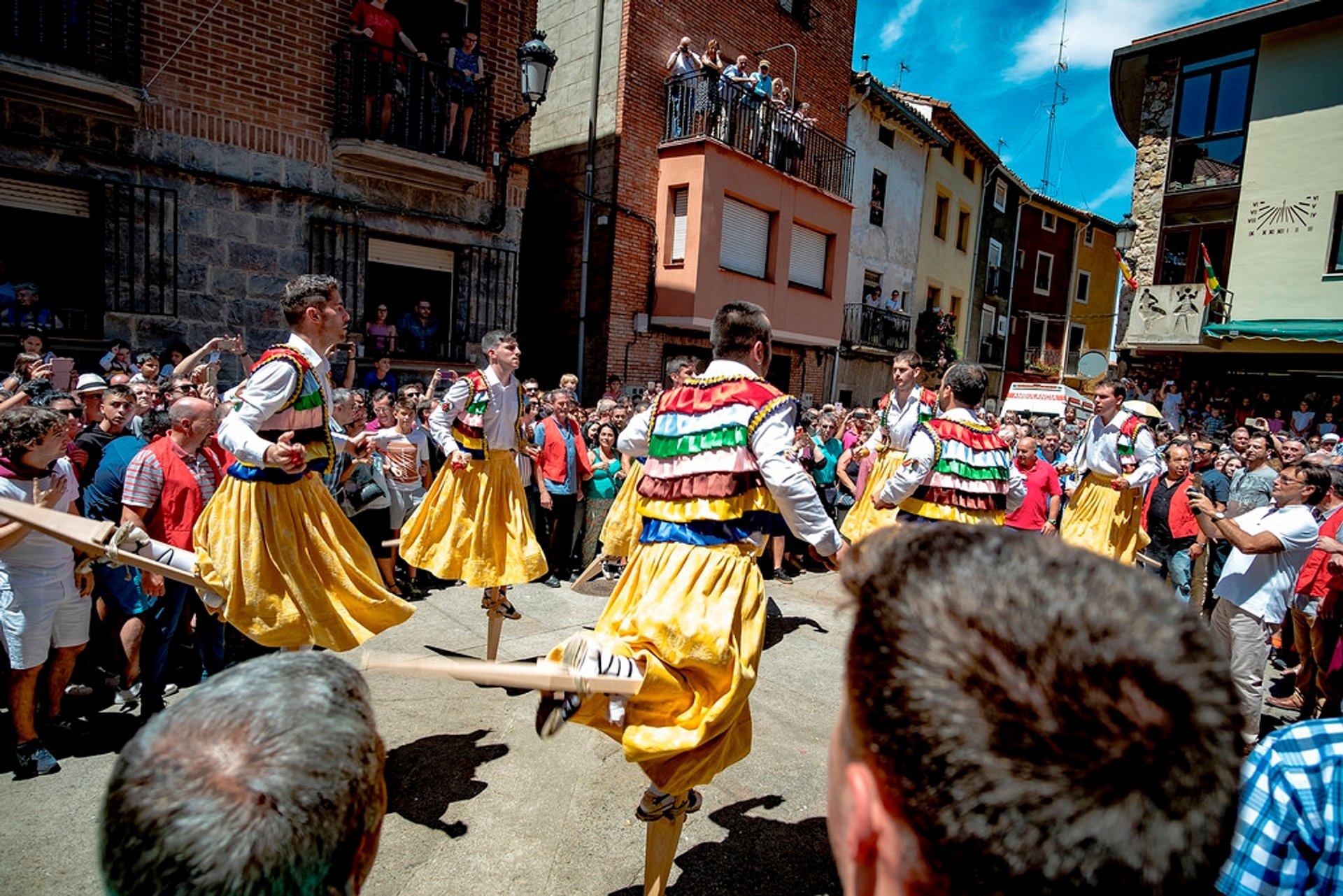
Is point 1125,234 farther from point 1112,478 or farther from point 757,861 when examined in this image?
point 757,861

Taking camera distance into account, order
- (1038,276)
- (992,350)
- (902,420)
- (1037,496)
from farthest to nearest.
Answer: (1038,276), (992,350), (1037,496), (902,420)

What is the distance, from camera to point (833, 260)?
18172mm

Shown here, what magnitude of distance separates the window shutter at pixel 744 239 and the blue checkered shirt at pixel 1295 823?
554 inches

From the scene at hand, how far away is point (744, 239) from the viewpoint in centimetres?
1573

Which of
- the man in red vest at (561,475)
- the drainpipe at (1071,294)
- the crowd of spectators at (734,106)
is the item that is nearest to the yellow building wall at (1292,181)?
the crowd of spectators at (734,106)

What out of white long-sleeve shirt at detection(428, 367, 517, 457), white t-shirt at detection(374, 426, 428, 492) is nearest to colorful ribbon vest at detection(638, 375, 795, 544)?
white long-sleeve shirt at detection(428, 367, 517, 457)

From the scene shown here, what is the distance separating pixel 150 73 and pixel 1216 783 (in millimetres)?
10975

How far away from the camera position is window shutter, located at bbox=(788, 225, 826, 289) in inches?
682

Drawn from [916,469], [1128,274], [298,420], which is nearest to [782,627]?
[916,469]

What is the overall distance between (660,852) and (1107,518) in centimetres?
624

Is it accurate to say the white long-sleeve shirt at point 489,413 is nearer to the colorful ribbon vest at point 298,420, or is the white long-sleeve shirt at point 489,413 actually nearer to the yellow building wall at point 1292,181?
the colorful ribbon vest at point 298,420

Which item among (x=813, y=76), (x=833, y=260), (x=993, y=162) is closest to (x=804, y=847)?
(x=833, y=260)

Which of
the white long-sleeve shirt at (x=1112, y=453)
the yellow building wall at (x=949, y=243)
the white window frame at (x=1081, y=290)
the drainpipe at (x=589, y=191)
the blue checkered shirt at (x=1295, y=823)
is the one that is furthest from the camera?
the white window frame at (x=1081, y=290)

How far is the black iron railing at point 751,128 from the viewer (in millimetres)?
14148
